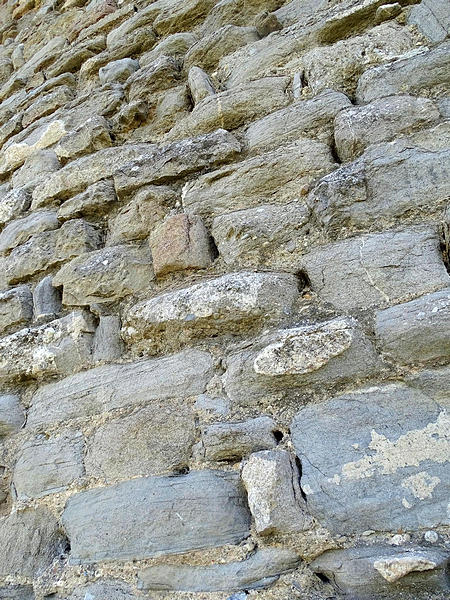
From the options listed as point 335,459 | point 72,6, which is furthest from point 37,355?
point 72,6

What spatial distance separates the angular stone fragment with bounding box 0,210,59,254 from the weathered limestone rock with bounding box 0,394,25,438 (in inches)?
24.4

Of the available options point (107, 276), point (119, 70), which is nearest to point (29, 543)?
point (107, 276)

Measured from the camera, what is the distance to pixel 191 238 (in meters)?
1.35

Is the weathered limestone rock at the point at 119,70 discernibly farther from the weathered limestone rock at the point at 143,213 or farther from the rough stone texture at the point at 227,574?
the rough stone texture at the point at 227,574

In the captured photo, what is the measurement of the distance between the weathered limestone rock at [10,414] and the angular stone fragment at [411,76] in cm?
127

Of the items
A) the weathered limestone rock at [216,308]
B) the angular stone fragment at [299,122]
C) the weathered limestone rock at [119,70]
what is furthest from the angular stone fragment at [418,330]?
the weathered limestone rock at [119,70]

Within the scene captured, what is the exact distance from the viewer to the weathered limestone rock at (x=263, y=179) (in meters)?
1.33

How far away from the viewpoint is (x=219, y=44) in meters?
1.85

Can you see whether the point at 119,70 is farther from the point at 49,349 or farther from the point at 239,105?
the point at 49,349

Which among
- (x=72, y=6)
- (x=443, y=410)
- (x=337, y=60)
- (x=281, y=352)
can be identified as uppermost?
(x=72, y=6)

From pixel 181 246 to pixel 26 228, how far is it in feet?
2.39

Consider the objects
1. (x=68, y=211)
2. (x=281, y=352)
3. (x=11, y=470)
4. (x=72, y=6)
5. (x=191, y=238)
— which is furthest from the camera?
(x=72, y=6)

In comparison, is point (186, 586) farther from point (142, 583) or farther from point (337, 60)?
point (337, 60)

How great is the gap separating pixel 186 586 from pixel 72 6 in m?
3.27
